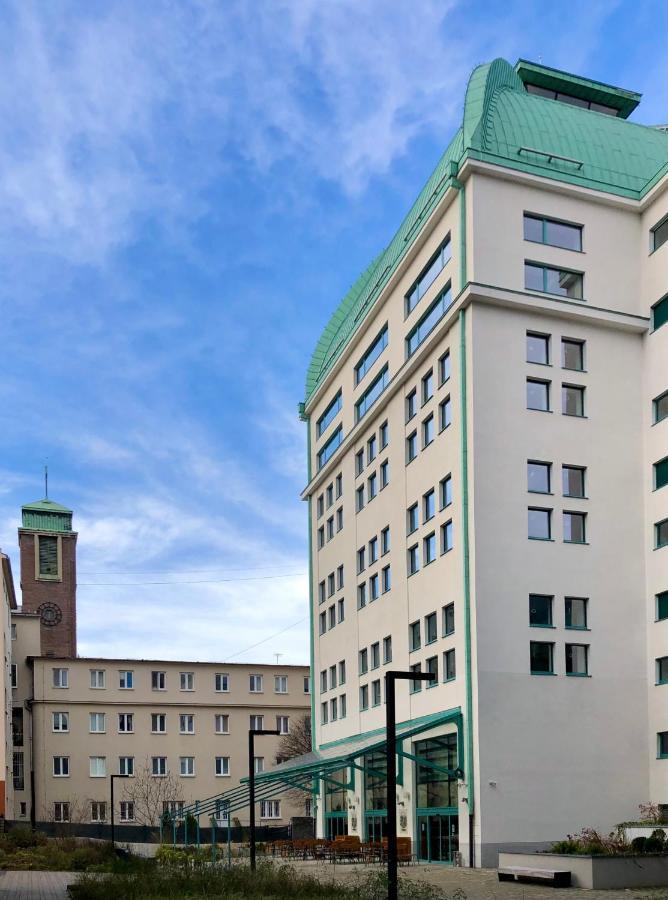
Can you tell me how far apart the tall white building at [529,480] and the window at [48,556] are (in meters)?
54.9

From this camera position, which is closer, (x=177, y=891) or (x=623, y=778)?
(x=177, y=891)

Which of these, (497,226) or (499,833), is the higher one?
(497,226)

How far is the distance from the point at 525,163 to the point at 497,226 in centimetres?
284

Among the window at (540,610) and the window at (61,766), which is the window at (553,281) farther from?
the window at (61,766)

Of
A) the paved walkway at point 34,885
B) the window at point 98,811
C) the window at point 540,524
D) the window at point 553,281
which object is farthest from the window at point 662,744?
the window at point 98,811

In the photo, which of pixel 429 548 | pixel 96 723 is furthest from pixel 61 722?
pixel 429 548

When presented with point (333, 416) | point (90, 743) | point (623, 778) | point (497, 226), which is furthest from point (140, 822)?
point (497, 226)

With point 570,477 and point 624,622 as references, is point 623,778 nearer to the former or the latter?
point 624,622

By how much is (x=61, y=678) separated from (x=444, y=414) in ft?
162

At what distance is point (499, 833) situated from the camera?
37.6 m

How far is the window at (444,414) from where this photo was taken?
43.3 metres

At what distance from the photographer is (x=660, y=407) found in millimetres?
42656

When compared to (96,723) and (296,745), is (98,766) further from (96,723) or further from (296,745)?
(296,745)

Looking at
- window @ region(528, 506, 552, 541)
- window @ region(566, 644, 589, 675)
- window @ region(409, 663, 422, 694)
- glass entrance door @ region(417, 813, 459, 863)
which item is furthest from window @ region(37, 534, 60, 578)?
window @ region(566, 644, 589, 675)
